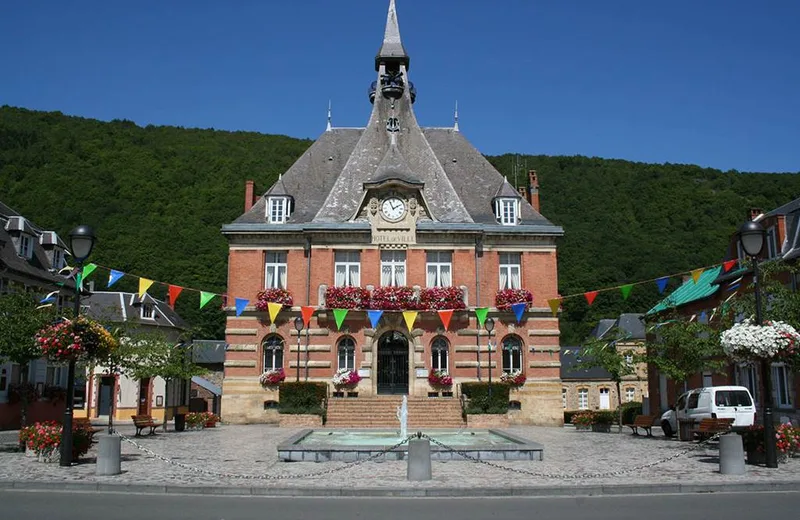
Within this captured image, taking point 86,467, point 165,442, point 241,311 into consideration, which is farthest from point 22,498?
point 241,311

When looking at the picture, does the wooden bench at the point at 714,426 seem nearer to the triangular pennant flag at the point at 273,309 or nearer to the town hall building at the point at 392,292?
the town hall building at the point at 392,292

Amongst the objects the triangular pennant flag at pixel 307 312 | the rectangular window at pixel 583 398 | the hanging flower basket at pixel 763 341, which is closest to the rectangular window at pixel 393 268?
the triangular pennant flag at pixel 307 312

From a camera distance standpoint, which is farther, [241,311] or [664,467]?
[241,311]

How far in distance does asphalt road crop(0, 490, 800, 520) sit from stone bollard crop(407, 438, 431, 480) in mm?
1422

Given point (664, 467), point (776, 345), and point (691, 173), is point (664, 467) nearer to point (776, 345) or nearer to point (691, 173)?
point (776, 345)

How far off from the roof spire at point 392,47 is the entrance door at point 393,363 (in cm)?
1719

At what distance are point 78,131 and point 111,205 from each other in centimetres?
2048

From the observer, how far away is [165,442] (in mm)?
24719

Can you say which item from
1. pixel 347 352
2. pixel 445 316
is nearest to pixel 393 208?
pixel 445 316

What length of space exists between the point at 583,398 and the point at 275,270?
3907 centimetres

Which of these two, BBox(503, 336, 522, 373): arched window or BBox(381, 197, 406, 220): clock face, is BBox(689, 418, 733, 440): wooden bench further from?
BBox(381, 197, 406, 220): clock face

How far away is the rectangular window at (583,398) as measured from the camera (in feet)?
216

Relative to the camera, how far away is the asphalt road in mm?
10711

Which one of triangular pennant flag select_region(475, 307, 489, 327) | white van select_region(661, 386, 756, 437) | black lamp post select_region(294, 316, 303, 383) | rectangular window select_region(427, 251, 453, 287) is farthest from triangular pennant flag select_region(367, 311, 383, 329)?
white van select_region(661, 386, 756, 437)
